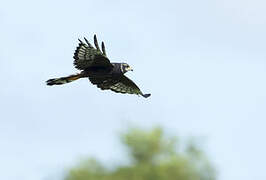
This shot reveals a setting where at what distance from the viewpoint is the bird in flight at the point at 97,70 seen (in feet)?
179

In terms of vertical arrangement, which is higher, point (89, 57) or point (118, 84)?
point (89, 57)

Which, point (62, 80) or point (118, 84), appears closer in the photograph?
point (62, 80)

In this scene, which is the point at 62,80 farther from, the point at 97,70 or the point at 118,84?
the point at 118,84

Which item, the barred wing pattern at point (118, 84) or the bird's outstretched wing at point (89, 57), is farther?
the barred wing pattern at point (118, 84)

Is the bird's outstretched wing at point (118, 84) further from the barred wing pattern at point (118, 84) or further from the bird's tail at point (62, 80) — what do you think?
the bird's tail at point (62, 80)

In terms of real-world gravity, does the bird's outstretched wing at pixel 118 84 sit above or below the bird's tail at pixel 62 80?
below

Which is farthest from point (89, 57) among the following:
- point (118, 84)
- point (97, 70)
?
point (118, 84)

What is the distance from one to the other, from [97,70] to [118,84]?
177 cm

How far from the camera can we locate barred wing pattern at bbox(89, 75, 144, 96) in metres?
55.8

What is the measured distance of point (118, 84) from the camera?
56.7 meters

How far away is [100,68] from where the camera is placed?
181 feet

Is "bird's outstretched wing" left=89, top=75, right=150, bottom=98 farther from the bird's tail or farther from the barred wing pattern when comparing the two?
the bird's tail

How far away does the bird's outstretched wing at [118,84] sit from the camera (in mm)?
55844

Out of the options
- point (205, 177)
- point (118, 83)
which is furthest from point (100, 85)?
point (205, 177)
